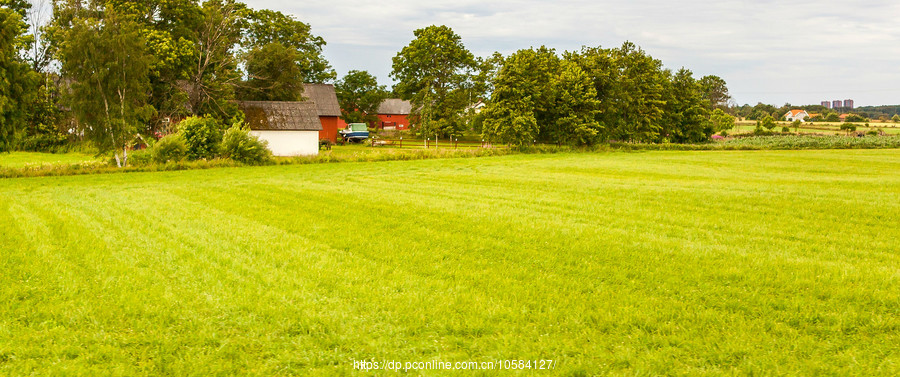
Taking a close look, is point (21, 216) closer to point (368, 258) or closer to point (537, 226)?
point (368, 258)

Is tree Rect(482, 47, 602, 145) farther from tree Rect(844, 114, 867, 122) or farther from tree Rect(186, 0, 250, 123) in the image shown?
tree Rect(844, 114, 867, 122)

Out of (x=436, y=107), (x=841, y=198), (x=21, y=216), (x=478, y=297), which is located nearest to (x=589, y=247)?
(x=478, y=297)

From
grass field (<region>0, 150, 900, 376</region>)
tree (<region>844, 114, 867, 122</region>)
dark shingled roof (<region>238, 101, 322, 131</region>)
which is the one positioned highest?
tree (<region>844, 114, 867, 122</region>)

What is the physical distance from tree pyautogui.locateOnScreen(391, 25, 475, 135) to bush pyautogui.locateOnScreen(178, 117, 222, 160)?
79.6ft

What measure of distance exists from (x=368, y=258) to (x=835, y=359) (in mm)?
5771

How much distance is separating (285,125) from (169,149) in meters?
11.9

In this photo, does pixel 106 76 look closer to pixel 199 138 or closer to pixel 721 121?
pixel 199 138

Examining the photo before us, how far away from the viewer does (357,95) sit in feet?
228

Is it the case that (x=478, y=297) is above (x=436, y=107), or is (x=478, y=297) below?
below

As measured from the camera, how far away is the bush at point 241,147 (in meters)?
27.6

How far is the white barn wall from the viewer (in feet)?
122

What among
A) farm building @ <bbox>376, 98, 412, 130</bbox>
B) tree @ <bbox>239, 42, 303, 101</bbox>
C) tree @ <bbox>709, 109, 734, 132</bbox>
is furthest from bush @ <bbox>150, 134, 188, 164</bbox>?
tree @ <bbox>709, 109, 734, 132</bbox>

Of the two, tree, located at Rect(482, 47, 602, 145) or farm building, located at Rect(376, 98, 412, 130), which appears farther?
farm building, located at Rect(376, 98, 412, 130)

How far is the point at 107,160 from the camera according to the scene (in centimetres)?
2703
